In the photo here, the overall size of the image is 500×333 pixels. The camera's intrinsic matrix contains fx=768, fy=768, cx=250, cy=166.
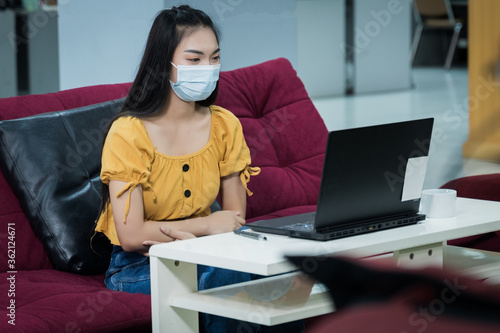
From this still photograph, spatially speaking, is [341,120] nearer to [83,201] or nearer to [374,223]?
[83,201]

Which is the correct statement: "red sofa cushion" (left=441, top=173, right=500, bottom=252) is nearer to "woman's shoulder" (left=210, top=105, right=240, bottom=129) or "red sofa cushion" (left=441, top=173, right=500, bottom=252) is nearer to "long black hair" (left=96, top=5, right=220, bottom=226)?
"woman's shoulder" (left=210, top=105, right=240, bottom=129)

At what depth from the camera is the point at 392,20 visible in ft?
29.7

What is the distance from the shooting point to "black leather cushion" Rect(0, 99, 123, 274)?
6.73 ft

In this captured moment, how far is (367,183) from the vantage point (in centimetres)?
150

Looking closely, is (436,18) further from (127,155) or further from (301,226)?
(301,226)

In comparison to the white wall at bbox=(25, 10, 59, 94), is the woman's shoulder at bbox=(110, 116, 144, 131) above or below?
above

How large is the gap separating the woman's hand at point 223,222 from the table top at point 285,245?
0.94 feet

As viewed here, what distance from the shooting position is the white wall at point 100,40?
333cm

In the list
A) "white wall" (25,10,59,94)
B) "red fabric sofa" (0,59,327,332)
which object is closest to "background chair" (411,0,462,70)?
"white wall" (25,10,59,94)

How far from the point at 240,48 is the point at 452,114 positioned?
12.2ft

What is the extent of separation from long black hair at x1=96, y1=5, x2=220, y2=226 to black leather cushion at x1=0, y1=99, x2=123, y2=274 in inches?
6.4

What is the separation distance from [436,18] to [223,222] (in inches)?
378

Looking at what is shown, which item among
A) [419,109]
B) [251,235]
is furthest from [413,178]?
[419,109]

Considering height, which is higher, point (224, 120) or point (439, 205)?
point (224, 120)
